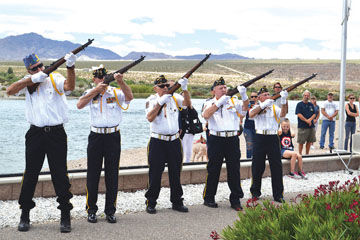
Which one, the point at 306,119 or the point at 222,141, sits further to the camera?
the point at 306,119

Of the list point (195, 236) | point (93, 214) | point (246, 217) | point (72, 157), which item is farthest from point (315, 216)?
point (72, 157)

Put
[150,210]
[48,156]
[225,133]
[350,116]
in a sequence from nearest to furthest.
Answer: [48,156] < [150,210] < [225,133] < [350,116]

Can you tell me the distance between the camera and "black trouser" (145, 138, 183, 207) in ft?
21.4

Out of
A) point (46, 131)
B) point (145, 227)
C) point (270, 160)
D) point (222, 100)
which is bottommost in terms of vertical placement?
point (145, 227)

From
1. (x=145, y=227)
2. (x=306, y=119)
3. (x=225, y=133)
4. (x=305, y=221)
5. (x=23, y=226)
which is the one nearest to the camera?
(x=305, y=221)

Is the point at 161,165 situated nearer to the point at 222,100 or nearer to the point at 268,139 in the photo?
the point at 222,100

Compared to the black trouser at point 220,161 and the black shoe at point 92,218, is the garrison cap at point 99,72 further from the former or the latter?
the black trouser at point 220,161

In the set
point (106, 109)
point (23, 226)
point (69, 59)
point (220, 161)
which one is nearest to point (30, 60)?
point (69, 59)

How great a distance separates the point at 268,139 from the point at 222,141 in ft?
2.89

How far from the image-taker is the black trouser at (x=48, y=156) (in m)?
5.51

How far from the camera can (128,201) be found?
271 inches

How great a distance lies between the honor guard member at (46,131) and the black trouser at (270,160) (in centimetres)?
307

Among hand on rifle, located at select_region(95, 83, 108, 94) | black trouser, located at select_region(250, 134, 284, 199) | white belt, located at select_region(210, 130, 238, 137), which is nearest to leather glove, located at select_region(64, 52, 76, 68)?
hand on rifle, located at select_region(95, 83, 108, 94)

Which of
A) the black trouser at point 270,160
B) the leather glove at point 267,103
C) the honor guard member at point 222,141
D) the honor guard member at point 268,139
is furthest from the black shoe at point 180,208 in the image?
the leather glove at point 267,103
